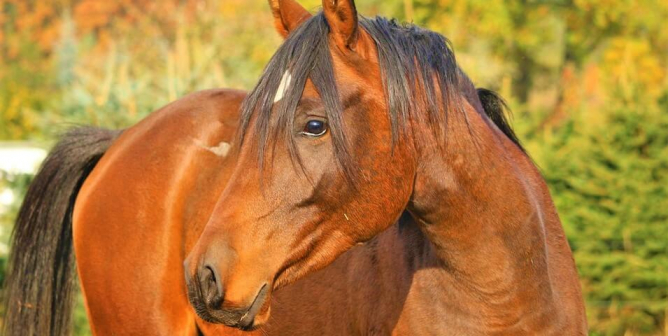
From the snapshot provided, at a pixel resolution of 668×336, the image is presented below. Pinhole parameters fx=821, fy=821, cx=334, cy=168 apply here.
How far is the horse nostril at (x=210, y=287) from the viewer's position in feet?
7.55

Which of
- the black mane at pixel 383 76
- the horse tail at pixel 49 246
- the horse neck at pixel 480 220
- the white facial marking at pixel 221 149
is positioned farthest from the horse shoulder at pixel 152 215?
the horse neck at pixel 480 220

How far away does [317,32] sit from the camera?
2492mm

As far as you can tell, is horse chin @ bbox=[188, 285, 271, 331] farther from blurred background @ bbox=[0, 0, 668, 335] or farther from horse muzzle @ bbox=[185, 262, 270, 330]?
blurred background @ bbox=[0, 0, 668, 335]

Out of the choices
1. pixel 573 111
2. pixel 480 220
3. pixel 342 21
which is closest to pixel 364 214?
pixel 480 220

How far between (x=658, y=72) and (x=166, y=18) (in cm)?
1210

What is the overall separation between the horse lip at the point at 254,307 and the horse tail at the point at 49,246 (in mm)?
2055

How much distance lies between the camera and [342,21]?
247 cm

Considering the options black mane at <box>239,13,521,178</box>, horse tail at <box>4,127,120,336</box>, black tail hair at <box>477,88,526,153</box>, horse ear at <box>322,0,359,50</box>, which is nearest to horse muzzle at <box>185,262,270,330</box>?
black mane at <box>239,13,521,178</box>

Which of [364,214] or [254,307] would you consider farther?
[364,214]

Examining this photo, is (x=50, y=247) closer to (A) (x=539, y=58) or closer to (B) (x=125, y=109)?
(B) (x=125, y=109)

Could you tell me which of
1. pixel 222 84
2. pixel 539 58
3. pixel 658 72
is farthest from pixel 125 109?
pixel 539 58

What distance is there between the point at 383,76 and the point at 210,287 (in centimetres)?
82

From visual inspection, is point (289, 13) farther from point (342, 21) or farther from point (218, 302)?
point (218, 302)

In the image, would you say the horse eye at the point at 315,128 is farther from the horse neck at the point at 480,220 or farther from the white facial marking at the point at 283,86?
the horse neck at the point at 480,220
